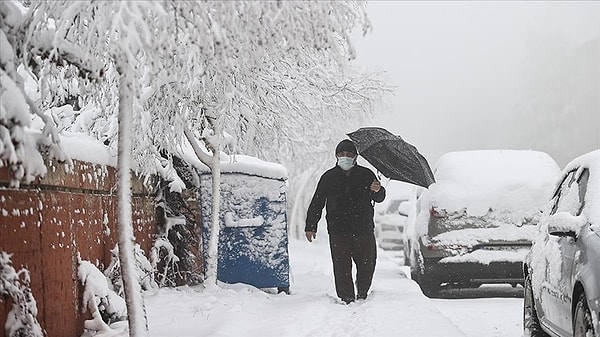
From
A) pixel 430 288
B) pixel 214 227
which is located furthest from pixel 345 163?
pixel 430 288

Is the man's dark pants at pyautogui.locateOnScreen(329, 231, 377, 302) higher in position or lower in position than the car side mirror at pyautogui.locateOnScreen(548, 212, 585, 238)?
lower

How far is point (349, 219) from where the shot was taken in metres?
9.05

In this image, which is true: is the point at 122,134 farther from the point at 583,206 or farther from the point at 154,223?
the point at 154,223

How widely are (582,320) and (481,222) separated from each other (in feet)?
16.5

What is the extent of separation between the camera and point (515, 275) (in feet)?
31.0

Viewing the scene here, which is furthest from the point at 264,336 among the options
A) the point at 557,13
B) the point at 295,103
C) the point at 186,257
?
the point at 557,13

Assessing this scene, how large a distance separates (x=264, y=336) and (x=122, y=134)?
2538 millimetres

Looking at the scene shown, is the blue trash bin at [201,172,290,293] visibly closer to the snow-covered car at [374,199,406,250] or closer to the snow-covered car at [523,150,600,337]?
the snow-covered car at [523,150,600,337]

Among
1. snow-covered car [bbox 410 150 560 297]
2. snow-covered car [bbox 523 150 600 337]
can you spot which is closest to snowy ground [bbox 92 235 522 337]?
snow-covered car [bbox 410 150 560 297]

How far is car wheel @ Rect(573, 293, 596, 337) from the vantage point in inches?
173

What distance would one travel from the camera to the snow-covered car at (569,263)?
4.51 meters

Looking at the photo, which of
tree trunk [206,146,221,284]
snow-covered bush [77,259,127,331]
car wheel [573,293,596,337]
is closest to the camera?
car wheel [573,293,596,337]

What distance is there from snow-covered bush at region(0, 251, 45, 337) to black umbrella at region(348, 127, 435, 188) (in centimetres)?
543

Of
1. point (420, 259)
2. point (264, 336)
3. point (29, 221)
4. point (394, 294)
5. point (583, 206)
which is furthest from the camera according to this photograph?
point (420, 259)
